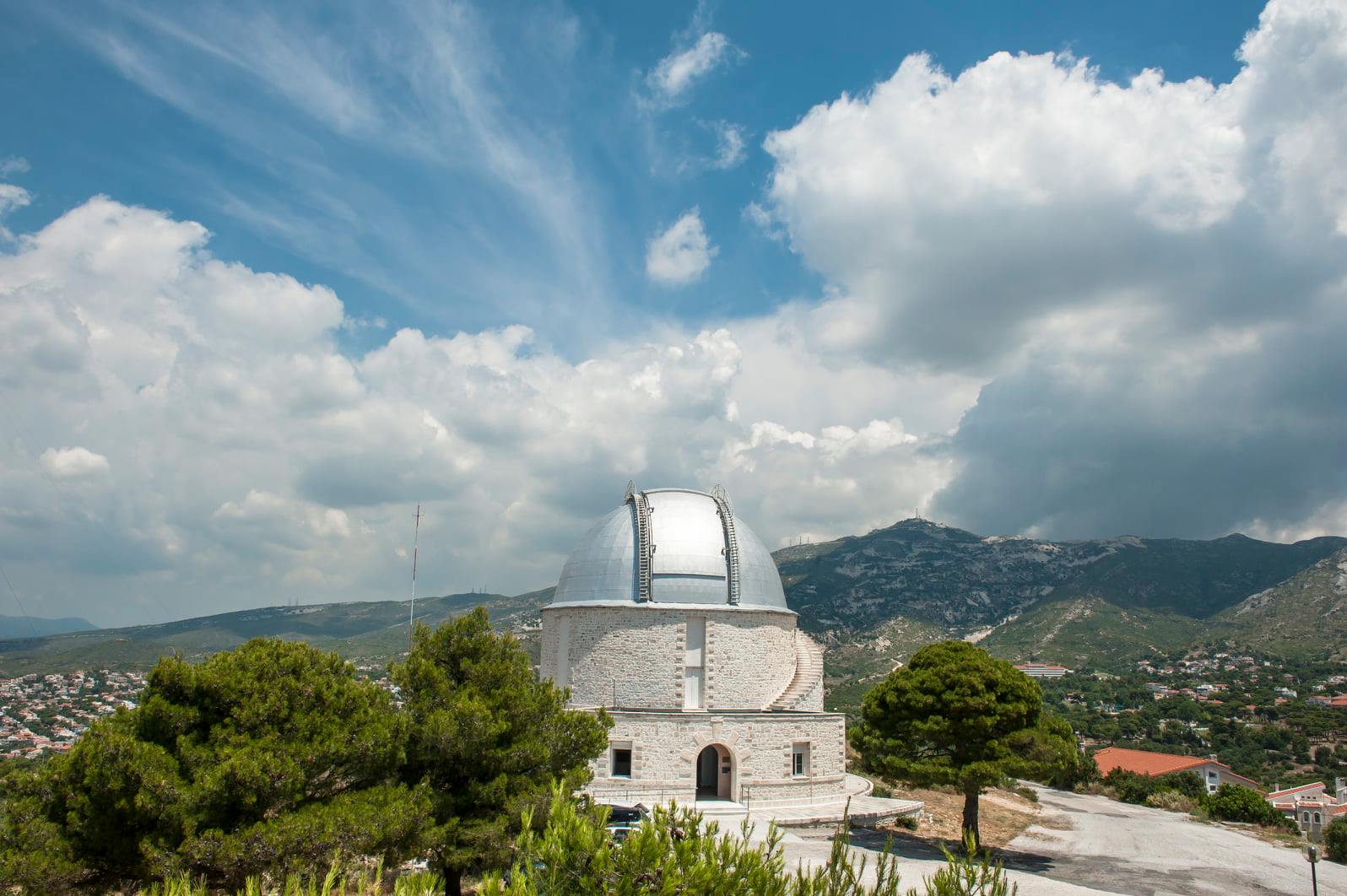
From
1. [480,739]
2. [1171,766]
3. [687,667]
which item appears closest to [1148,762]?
[1171,766]

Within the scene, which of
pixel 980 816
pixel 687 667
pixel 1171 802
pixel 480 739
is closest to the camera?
pixel 480 739

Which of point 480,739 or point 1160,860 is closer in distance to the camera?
point 480,739

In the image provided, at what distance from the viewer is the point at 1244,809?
32281 mm

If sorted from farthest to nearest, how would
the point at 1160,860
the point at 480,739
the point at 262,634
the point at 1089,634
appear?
the point at 1089,634 < the point at 262,634 < the point at 1160,860 < the point at 480,739

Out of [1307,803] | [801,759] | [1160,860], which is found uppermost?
[801,759]

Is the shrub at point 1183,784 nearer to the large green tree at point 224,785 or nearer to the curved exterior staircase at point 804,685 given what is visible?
the curved exterior staircase at point 804,685

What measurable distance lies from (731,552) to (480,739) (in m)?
16.4

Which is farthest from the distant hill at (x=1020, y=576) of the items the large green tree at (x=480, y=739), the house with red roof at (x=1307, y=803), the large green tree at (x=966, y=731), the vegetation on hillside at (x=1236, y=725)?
the large green tree at (x=480, y=739)

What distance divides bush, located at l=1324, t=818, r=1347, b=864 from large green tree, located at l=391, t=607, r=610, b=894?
2668 cm

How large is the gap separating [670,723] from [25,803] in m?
17.4

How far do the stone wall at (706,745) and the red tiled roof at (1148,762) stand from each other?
30107 millimetres

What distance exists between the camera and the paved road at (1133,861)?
1870cm

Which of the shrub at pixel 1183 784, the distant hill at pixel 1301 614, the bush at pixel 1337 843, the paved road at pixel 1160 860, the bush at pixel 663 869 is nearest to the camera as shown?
the bush at pixel 663 869

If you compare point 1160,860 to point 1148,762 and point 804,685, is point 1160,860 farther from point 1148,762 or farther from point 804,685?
point 1148,762
